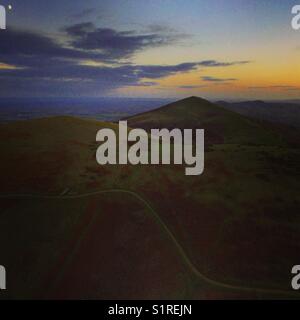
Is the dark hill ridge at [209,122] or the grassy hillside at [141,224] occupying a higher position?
the dark hill ridge at [209,122]

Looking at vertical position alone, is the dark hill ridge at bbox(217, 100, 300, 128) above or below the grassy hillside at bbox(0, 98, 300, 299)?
above

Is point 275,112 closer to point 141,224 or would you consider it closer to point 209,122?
point 209,122

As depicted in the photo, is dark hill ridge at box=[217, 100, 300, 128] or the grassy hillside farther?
dark hill ridge at box=[217, 100, 300, 128]

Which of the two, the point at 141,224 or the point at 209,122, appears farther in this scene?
the point at 209,122

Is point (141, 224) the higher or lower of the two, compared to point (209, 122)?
lower

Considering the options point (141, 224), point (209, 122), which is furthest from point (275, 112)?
point (141, 224)
